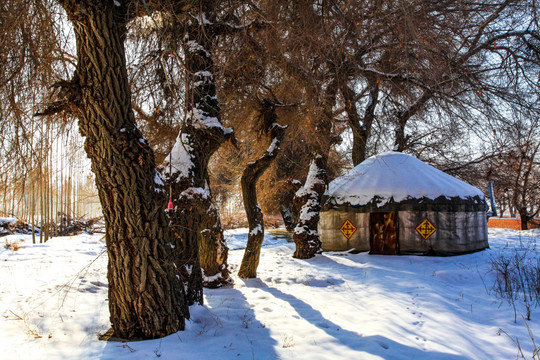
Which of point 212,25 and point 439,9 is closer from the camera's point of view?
point 439,9

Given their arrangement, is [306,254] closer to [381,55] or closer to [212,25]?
[381,55]

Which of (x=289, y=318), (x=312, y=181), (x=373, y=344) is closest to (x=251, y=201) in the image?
(x=312, y=181)

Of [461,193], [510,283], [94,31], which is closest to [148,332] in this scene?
[94,31]

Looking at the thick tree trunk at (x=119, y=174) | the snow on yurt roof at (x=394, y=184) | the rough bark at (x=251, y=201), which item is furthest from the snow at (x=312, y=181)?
the thick tree trunk at (x=119, y=174)

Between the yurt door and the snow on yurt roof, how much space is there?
21.8 inches

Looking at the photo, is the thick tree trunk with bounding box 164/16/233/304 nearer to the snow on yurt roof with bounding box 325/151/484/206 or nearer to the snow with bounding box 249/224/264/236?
the snow with bounding box 249/224/264/236

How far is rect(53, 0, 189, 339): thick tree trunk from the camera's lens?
331 cm

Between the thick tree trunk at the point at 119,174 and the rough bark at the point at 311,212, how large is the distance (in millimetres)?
7558

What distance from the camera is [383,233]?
37.8 feet

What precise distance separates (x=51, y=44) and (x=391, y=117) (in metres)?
8.76

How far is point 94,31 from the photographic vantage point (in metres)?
3.29

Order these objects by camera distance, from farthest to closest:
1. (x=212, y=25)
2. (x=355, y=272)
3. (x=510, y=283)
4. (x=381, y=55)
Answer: (x=355, y=272), (x=510, y=283), (x=381, y=55), (x=212, y=25)

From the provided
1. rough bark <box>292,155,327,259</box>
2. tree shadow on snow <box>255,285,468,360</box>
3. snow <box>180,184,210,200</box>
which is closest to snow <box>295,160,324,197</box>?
rough bark <box>292,155,327,259</box>

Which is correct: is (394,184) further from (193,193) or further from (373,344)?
(373,344)
